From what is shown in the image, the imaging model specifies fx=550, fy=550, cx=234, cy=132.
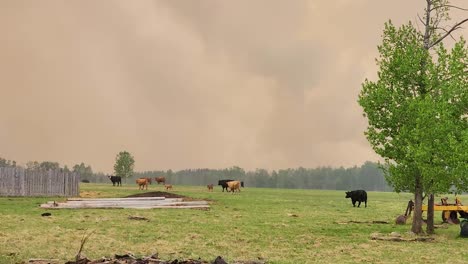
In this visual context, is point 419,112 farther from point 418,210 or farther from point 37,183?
→ point 37,183

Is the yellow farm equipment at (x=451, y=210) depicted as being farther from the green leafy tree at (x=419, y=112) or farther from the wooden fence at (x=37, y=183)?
the wooden fence at (x=37, y=183)

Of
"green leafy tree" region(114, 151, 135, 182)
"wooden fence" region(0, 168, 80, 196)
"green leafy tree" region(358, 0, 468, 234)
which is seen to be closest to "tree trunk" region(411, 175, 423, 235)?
"green leafy tree" region(358, 0, 468, 234)

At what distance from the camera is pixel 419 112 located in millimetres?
22266

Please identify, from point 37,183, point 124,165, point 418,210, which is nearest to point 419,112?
point 418,210

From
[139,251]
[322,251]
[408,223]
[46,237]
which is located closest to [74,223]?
[46,237]

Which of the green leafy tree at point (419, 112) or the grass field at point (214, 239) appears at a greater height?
the green leafy tree at point (419, 112)

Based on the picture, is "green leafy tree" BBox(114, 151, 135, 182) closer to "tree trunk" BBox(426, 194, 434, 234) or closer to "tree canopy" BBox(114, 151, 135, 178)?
"tree canopy" BBox(114, 151, 135, 178)

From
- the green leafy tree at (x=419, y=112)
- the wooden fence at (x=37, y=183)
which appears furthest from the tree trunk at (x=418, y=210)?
the wooden fence at (x=37, y=183)

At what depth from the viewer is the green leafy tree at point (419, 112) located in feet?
A: 72.8

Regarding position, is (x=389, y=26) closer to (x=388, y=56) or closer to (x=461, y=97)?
(x=388, y=56)

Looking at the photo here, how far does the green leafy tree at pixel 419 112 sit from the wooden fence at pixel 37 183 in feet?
102

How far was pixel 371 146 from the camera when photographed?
2384 cm

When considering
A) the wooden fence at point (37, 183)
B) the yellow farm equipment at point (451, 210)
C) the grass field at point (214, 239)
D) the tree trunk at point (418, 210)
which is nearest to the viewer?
the grass field at point (214, 239)

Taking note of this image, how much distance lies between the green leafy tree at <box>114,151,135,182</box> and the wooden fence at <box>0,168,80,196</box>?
7092 cm
